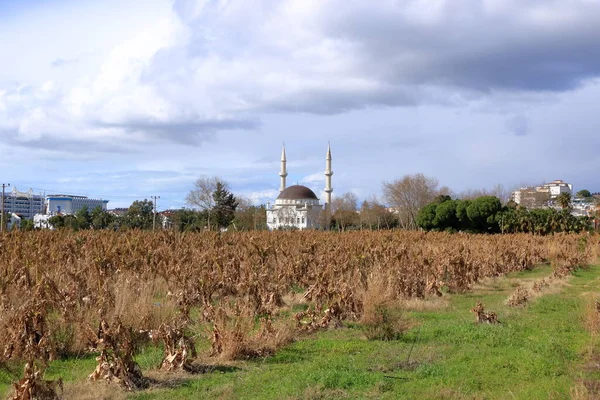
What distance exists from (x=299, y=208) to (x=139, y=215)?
124 feet

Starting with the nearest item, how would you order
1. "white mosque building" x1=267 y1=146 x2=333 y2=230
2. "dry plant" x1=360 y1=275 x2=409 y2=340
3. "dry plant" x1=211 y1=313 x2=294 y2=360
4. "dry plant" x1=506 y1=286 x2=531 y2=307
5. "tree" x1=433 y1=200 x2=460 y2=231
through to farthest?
1. "dry plant" x1=211 y1=313 x2=294 y2=360
2. "dry plant" x1=360 y1=275 x2=409 y2=340
3. "dry plant" x1=506 y1=286 x2=531 y2=307
4. "tree" x1=433 y1=200 x2=460 y2=231
5. "white mosque building" x1=267 y1=146 x2=333 y2=230

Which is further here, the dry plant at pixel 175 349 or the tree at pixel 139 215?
the tree at pixel 139 215

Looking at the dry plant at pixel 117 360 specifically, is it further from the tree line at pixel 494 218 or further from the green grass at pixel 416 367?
the tree line at pixel 494 218

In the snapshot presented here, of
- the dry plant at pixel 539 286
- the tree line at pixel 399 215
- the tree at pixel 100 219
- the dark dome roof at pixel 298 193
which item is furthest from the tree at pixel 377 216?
the dry plant at pixel 539 286

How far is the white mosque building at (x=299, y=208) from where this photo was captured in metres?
91.9

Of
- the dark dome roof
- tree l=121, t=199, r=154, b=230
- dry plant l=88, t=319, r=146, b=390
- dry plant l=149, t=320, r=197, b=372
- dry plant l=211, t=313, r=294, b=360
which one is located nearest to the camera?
dry plant l=88, t=319, r=146, b=390

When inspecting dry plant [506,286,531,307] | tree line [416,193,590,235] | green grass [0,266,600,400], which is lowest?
green grass [0,266,600,400]

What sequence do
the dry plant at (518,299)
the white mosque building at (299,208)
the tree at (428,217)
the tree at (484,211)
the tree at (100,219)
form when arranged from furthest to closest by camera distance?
1. the white mosque building at (299,208)
2. the tree at (100,219)
3. the tree at (428,217)
4. the tree at (484,211)
5. the dry plant at (518,299)

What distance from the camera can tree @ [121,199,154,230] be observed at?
59.4 metres

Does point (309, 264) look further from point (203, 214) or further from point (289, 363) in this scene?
point (203, 214)

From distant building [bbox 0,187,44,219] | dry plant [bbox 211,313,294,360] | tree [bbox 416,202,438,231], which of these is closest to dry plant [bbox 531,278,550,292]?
dry plant [bbox 211,313,294,360]

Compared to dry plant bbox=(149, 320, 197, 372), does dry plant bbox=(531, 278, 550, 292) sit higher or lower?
lower

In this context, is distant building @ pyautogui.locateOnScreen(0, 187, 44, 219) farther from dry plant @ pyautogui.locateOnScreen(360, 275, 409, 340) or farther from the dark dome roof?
dry plant @ pyautogui.locateOnScreen(360, 275, 409, 340)

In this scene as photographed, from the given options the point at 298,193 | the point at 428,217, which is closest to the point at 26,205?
the point at 298,193
